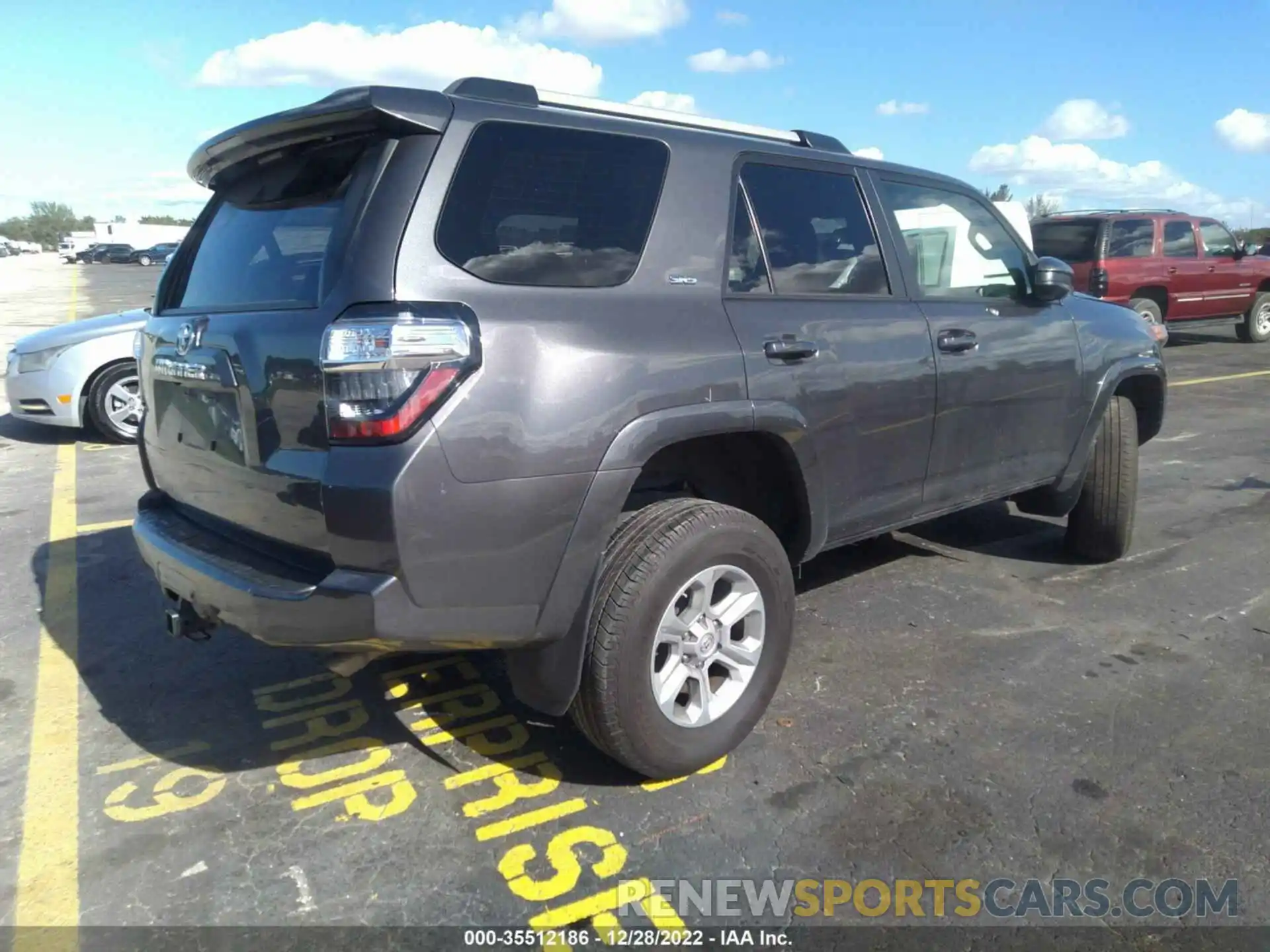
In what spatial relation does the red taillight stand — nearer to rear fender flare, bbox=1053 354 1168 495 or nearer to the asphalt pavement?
the asphalt pavement

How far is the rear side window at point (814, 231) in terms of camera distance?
3217mm

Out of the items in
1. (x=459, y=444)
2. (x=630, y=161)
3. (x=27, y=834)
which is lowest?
(x=27, y=834)

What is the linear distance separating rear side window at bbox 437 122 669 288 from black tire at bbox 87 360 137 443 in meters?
6.41

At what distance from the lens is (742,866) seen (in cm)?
258

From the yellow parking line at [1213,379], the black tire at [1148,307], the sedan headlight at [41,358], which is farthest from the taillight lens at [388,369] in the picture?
the black tire at [1148,307]

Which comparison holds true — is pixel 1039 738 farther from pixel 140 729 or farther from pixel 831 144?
pixel 140 729

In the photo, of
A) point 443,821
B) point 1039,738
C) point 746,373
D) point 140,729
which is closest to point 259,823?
point 443,821

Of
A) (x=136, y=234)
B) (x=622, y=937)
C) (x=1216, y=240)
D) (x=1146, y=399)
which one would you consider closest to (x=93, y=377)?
(x=622, y=937)

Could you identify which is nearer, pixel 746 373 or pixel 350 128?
pixel 350 128

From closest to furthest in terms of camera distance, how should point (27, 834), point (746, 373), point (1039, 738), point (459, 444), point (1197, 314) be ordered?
point (459, 444) < point (27, 834) < point (746, 373) < point (1039, 738) < point (1197, 314)

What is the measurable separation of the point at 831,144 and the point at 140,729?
329 cm

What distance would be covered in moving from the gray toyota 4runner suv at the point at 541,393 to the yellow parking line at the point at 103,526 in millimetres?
2601

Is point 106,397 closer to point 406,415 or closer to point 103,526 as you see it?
point 103,526

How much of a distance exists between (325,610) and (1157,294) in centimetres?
1401
